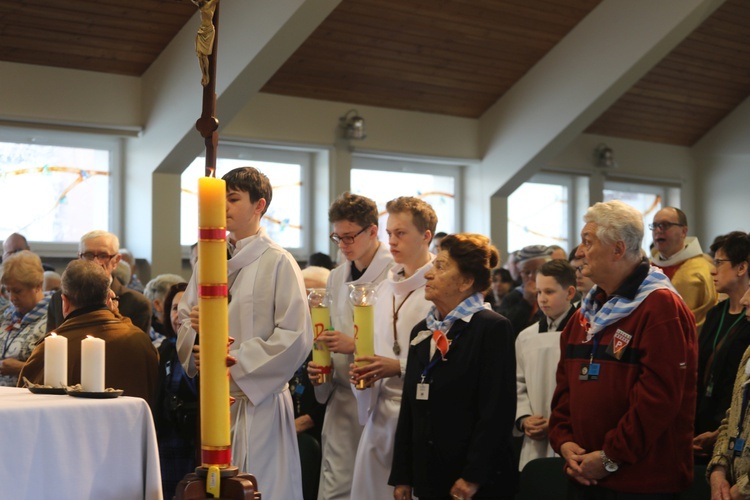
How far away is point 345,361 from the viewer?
12.8ft

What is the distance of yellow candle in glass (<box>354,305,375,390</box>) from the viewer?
3.13 meters

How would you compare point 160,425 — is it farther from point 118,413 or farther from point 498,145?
point 498,145

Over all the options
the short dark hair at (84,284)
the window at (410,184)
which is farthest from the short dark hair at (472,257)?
the window at (410,184)

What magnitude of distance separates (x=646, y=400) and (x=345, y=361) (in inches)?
55.1

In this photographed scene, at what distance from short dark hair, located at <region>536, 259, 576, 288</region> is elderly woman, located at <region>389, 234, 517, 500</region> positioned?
44.2 inches

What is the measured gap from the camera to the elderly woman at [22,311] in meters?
4.52

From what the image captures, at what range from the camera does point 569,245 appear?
36.3ft

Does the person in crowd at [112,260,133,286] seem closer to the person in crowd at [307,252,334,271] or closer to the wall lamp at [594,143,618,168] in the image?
the person in crowd at [307,252,334,271]

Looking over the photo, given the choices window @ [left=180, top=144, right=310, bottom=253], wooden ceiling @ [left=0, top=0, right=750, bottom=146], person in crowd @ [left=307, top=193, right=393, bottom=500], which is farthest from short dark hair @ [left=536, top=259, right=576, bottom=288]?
window @ [left=180, top=144, right=310, bottom=253]

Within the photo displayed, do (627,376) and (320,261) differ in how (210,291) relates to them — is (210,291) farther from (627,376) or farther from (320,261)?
(320,261)

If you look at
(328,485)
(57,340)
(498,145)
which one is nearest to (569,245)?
(498,145)

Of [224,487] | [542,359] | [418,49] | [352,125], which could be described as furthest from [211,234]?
[352,125]

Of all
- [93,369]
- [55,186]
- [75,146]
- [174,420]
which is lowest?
[174,420]

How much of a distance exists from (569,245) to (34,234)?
19.1ft
